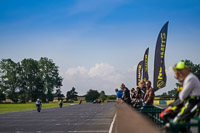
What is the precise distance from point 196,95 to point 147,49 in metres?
22.1

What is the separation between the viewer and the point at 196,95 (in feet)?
13.1

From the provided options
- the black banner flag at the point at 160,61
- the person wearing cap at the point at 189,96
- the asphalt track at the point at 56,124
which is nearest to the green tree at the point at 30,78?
the asphalt track at the point at 56,124

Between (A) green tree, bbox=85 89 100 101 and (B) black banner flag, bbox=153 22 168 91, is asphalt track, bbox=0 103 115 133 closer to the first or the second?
(B) black banner flag, bbox=153 22 168 91

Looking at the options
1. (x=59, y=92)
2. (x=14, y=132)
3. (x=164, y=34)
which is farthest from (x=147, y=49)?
(x=59, y=92)

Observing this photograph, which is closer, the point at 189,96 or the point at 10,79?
the point at 189,96

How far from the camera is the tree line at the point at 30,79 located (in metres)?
117

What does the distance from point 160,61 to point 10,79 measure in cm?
10570

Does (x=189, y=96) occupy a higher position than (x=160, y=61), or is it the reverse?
(x=160, y=61)

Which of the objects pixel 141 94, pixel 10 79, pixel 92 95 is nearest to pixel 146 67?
pixel 141 94

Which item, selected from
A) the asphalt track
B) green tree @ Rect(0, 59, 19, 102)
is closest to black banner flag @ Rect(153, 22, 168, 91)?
the asphalt track

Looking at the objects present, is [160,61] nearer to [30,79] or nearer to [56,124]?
[56,124]

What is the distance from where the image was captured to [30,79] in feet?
419

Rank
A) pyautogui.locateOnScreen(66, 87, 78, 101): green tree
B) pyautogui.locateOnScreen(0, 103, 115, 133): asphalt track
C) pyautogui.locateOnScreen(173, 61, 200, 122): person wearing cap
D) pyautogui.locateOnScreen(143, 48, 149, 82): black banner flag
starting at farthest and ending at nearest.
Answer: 1. pyautogui.locateOnScreen(66, 87, 78, 101): green tree
2. pyautogui.locateOnScreen(143, 48, 149, 82): black banner flag
3. pyautogui.locateOnScreen(0, 103, 115, 133): asphalt track
4. pyautogui.locateOnScreen(173, 61, 200, 122): person wearing cap

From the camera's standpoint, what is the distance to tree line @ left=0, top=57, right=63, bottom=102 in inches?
4609
